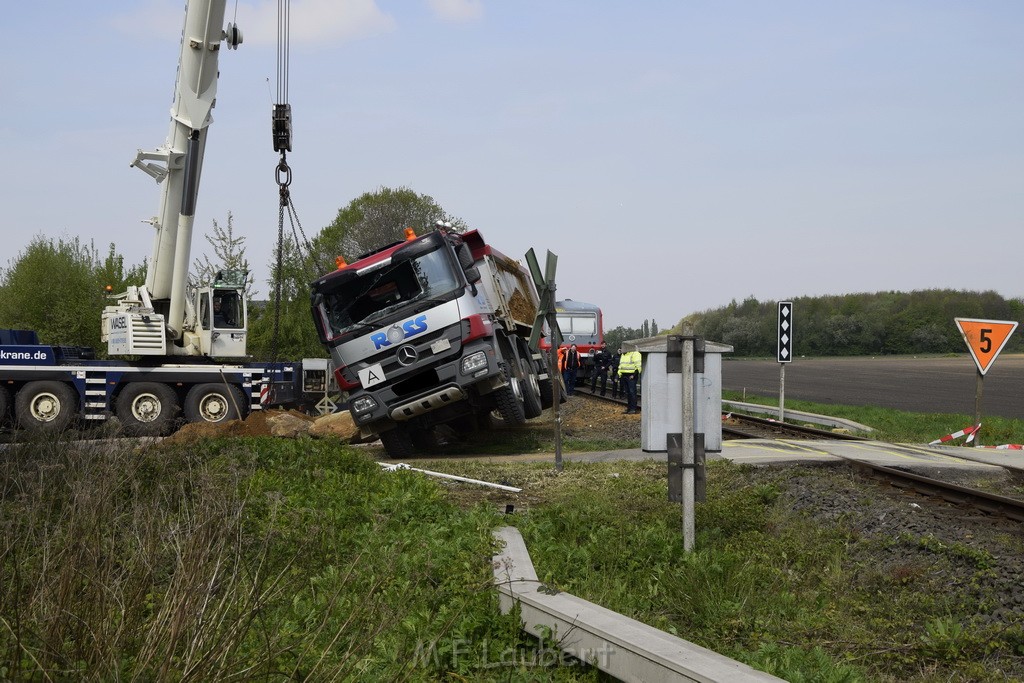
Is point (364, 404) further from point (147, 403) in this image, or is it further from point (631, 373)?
point (631, 373)

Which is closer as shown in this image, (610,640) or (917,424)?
(610,640)

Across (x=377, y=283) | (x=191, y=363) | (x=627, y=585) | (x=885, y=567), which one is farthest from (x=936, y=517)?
(x=191, y=363)

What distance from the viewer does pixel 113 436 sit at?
32.2 feet

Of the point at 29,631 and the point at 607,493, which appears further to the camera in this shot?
the point at 607,493

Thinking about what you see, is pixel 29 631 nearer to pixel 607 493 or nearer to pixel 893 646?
pixel 893 646

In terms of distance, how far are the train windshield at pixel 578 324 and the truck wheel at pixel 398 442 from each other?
25634 millimetres

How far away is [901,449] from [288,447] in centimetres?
943

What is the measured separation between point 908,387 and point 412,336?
3024cm

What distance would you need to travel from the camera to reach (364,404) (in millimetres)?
15586

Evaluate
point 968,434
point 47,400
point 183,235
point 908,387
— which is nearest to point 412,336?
point 183,235

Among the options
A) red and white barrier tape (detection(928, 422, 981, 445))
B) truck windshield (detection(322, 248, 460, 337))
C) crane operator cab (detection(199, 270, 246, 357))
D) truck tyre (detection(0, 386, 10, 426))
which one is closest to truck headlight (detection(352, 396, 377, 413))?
truck windshield (detection(322, 248, 460, 337))

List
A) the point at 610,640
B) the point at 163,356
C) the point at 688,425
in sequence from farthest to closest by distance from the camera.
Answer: the point at 163,356
the point at 688,425
the point at 610,640

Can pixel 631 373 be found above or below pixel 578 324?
below

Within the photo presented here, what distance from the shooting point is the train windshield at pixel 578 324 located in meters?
42.0
